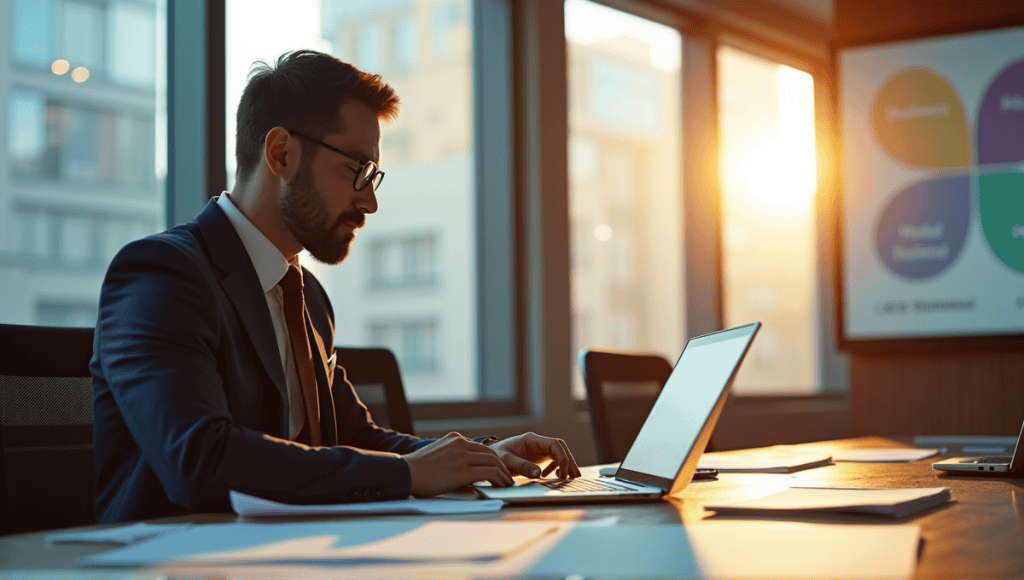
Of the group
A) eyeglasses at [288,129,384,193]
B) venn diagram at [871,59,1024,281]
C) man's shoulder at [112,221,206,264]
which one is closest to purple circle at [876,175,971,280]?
venn diagram at [871,59,1024,281]

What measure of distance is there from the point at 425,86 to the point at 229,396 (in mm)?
2845

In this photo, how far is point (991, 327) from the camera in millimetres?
3207

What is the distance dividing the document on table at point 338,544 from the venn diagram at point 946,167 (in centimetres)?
276

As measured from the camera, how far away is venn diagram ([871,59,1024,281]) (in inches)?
124

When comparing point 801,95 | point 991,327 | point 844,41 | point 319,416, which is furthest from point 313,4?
point 801,95

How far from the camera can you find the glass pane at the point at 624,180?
443cm

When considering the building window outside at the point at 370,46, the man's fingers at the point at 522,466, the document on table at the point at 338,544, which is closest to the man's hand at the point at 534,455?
the man's fingers at the point at 522,466

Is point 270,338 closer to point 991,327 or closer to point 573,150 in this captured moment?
point 991,327

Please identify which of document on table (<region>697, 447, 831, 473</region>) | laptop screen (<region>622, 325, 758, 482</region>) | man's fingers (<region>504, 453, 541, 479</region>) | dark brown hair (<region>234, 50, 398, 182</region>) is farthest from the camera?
dark brown hair (<region>234, 50, 398, 182</region>)

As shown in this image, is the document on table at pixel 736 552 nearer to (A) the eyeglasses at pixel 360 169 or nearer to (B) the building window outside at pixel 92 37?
(A) the eyeglasses at pixel 360 169

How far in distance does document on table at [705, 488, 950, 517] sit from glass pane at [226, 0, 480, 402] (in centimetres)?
266

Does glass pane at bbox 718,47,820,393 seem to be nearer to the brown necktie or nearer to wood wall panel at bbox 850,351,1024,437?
wood wall panel at bbox 850,351,1024,437

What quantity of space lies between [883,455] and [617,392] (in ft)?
2.22

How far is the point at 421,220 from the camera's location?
162 inches
